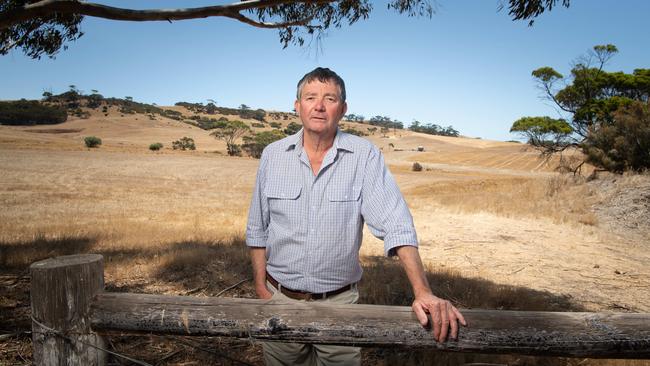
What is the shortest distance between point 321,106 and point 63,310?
1.63 metres

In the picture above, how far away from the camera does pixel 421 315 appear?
1.58 m

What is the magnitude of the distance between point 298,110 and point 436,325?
4.99 ft

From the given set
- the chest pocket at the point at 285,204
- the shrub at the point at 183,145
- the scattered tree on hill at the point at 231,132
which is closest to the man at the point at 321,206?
the chest pocket at the point at 285,204

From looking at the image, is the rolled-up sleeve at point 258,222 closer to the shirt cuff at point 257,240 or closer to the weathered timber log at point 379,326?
the shirt cuff at point 257,240

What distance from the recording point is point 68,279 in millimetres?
1710

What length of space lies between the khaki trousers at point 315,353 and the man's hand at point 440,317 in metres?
0.66

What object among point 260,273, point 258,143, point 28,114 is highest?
point 28,114

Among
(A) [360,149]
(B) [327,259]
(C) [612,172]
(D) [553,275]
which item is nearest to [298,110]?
(A) [360,149]

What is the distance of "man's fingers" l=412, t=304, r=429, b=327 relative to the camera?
1.58 meters

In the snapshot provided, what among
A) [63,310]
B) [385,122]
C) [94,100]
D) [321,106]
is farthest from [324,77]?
[385,122]

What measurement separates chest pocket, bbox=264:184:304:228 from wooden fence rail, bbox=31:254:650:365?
0.61 metres

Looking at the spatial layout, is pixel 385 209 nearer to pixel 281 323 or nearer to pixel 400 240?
pixel 400 240

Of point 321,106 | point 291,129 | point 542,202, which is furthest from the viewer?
point 291,129

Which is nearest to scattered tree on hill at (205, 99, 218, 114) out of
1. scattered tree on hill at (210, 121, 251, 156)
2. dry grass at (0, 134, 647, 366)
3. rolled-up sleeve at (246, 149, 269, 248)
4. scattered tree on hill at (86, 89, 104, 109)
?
scattered tree on hill at (86, 89, 104, 109)
